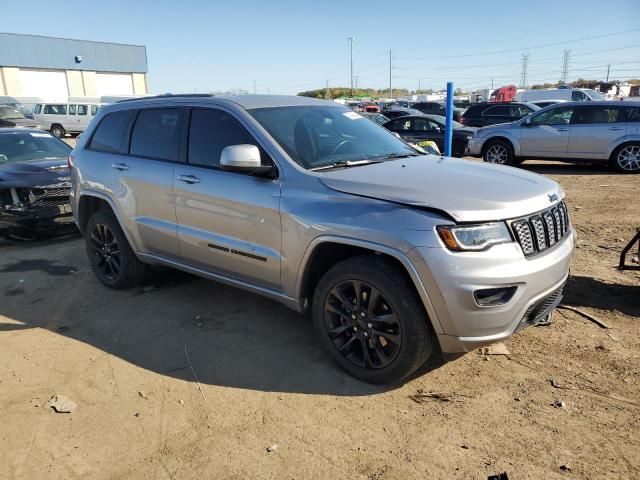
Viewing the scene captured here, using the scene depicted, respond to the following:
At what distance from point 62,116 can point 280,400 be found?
29.2 m

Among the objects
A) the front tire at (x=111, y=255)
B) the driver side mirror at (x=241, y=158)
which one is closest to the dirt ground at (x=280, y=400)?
the front tire at (x=111, y=255)

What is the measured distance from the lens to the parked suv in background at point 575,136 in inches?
451

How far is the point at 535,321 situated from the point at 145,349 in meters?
2.80

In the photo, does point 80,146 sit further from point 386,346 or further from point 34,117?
point 34,117

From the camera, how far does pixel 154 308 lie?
15.6 feet

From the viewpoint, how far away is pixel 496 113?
1734 centimetres

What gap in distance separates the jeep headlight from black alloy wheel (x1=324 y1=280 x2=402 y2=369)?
55 centimetres

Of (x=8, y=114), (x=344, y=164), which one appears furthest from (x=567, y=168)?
(x=8, y=114)

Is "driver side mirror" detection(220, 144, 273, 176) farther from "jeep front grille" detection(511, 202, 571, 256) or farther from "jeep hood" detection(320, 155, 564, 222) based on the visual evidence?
"jeep front grille" detection(511, 202, 571, 256)

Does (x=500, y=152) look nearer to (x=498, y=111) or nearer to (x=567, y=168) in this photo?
(x=567, y=168)

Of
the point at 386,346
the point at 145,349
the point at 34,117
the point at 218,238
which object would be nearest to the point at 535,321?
the point at 386,346

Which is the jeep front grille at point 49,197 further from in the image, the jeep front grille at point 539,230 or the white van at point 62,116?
the white van at point 62,116

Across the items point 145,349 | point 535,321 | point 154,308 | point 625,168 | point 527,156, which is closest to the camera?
point 535,321

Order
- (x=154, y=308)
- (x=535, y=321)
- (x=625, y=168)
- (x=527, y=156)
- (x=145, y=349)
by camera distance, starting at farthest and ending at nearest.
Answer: (x=527, y=156)
(x=625, y=168)
(x=154, y=308)
(x=145, y=349)
(x=535, y=321)
